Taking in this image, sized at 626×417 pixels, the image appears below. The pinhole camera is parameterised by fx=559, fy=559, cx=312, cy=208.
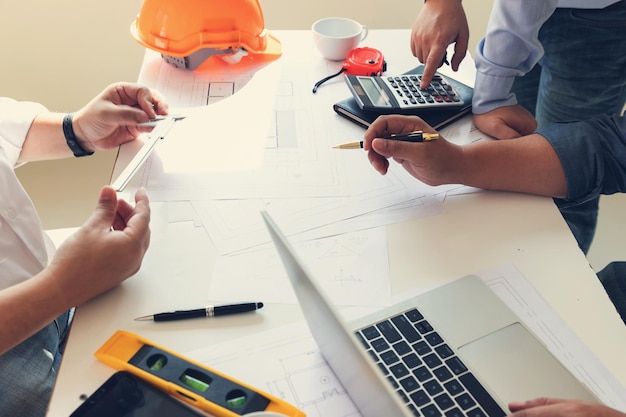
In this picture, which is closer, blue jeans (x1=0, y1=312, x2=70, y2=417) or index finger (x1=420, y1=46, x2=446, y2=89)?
blue jeans (x1=0, y1=312, x2=70, y2=417)

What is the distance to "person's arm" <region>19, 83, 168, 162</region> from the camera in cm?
91

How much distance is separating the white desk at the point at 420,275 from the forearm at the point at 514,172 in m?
0.02

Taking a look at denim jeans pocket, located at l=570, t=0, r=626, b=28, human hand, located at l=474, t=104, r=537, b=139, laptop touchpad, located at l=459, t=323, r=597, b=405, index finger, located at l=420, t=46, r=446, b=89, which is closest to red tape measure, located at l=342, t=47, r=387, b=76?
index finger, located at l=420, t=46, r=446, b=89

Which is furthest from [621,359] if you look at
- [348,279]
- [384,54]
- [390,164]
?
[384,54]

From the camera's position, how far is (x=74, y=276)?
64 centimetres

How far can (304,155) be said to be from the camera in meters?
0.90

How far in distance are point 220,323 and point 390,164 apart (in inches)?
15.8

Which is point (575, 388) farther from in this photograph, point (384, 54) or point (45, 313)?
point (384, 54)

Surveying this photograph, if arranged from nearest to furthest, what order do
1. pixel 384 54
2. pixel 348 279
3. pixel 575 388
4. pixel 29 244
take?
pixel 575 388
pixel 348 279
pixel 29 244
pixel 384 54

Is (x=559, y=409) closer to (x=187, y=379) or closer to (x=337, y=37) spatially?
(x=187, y=379)

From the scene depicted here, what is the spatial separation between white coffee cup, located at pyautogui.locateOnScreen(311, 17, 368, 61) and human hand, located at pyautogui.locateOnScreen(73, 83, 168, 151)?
1.14 ft

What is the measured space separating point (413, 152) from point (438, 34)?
32cm

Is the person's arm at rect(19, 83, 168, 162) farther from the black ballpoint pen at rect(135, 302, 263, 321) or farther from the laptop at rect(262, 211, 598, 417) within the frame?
the laptop at rect(262, 211, 598, 417)

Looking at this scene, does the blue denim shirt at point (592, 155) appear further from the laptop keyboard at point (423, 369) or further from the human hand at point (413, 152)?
the laptop keyboard at point (423, 369)
